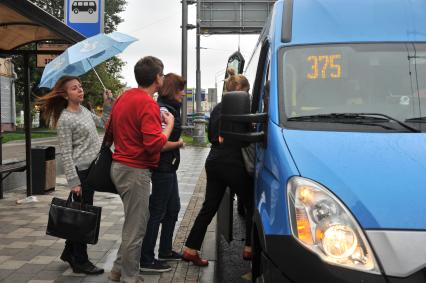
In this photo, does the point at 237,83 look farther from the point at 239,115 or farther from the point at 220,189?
the point at 239,115

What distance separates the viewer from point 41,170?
8.84 metres

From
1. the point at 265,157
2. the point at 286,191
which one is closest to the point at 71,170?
the point at 265,157

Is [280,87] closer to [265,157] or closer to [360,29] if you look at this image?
[265,157]

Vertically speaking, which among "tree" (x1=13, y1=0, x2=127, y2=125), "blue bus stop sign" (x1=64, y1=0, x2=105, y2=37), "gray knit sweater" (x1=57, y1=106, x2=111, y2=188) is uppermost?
"tree" (x1=13, y1=0, x2=127, y2=125)

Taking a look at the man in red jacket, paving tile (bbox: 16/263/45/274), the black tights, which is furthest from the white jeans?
paving tile (bbox: 16/263/45/274)

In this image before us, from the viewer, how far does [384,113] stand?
10.8 feet

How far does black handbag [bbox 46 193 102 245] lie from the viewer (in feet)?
14.6

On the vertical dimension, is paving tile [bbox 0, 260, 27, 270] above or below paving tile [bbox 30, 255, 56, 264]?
above

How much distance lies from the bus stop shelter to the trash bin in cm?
22

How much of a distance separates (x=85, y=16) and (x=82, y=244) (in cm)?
470

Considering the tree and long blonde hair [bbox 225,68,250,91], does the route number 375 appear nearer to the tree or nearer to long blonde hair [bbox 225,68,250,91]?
long blonde hair [bbox 225,68,250,91]

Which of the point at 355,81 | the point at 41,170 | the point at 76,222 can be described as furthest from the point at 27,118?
the point at 355,81

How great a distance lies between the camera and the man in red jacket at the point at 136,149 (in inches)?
154

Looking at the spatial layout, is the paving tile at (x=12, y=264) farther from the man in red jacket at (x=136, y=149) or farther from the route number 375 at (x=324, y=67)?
the route number 375 at (x=324, y=67)
